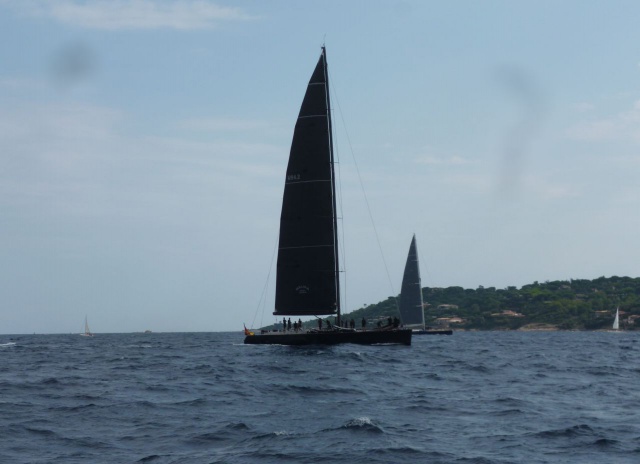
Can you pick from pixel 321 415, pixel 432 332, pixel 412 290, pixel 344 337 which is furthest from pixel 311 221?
pixel 432 332

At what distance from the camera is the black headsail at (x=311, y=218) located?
54.4 meters

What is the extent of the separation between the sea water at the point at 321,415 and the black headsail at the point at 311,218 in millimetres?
16064

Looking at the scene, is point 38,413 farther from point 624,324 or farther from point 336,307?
point 624,324

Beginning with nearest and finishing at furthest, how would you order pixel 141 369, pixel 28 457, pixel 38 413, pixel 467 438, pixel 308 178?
pixel 28 457 → pixel 467 438 → pixel 38 413 → pixel 141 369 → pixel 308 178

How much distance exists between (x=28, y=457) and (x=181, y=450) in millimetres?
3295

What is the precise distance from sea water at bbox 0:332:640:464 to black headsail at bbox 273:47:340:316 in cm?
1606

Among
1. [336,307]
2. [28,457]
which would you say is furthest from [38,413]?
[336,307]

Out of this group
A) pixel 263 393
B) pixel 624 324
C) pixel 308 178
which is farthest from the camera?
pixel 624 324

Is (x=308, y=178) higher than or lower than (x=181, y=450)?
higher

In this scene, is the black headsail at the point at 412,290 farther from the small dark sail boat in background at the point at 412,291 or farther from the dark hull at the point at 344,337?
the dark hull at the point at 344,337

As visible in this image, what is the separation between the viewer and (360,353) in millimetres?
45000

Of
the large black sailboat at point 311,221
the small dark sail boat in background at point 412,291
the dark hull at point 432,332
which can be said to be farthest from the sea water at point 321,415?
the dark hull at point 432,332

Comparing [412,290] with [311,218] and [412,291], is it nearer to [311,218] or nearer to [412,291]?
[412,291]

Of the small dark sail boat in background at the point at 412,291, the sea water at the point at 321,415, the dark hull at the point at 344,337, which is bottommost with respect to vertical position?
the sea water at the point at 321,415
